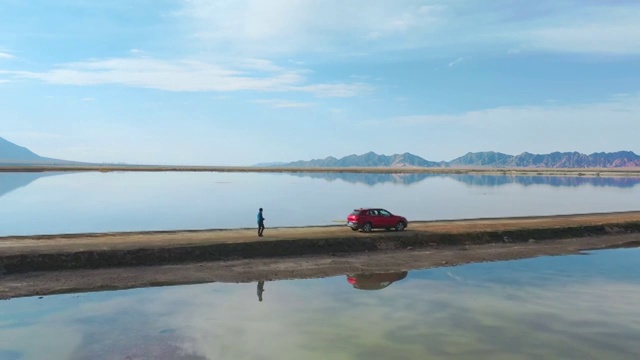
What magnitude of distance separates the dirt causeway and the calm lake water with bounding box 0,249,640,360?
199cm

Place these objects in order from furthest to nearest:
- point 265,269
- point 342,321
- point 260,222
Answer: point 260,222 < point 265,269 < point 342,321

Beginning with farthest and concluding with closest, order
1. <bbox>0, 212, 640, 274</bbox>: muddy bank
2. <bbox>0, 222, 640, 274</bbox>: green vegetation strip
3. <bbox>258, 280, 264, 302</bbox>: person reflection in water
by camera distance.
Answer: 1. <bbox>0, 212, 640, 274</bbox>: muddy bank
2. <bbox>0, 222, 640, 274</bbox>: green vegetation strip
3. <bbox>258, 280, 264, 302</bbox>: person reflection in water

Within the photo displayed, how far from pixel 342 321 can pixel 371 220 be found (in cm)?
1784

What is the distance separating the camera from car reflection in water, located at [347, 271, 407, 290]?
85.9ft

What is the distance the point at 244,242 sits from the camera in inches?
1259

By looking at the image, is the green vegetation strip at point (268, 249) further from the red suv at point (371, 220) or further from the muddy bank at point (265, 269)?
the red suv at point (371, 220)

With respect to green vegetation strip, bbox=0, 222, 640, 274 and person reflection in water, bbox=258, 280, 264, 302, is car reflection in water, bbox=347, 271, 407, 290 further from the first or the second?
green vegetation strip, bbox=0, 222, 640, 274

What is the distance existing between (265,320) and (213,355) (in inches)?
152

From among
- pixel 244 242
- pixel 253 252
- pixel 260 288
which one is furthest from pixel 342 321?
pixel 244 242

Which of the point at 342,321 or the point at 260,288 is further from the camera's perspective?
the point at 260,288

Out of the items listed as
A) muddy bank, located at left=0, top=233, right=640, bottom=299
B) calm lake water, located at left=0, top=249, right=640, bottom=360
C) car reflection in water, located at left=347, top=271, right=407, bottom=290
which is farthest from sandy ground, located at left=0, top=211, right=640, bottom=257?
car reflection in water, located at left=347, top=271, right=407, bottom=290

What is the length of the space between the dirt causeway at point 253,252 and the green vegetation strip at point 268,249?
0.17ft

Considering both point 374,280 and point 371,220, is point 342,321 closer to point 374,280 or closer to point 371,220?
point 374,280

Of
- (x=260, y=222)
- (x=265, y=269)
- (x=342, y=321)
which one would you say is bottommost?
(x=342, y=321)
